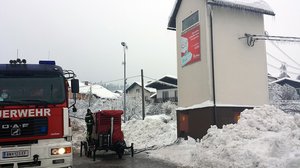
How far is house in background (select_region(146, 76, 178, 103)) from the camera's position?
5322 cm

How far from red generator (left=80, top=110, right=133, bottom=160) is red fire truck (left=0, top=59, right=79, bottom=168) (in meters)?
6.25

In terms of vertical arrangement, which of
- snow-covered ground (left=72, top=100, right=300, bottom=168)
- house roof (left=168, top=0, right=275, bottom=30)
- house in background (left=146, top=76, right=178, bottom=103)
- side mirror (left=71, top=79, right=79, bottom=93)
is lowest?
snow-covered ground (left=72, top=100, right=300, bottom=168)

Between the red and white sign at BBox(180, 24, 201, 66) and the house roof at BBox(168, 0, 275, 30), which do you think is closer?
the house roof at BBox(168, 0, 275, 30)

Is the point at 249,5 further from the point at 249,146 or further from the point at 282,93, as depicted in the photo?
the point at 282,93

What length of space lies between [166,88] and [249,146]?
142 ft

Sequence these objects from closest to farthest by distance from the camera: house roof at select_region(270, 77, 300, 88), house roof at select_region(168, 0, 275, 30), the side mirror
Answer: the side mirror
house roof at select_region(168, 0, 275, 30)
house roof at select_region(270, 77, 300, 88)

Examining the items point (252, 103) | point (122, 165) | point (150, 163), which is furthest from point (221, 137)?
point (252, 103)

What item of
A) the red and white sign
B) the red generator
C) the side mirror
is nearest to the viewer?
the side mirror

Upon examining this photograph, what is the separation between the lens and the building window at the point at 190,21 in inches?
805

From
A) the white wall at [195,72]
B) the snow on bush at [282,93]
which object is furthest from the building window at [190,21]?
the snow on bush at [282,93]

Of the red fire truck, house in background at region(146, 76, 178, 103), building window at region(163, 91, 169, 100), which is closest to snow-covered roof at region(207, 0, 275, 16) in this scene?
the red fire truck

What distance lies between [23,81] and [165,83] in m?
41.9

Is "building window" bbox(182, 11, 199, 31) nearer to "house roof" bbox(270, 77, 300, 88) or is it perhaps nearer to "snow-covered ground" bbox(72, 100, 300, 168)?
"snow-covered ground" bbox(72, 100, 300, 168)

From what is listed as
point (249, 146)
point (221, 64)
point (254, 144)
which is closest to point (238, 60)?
point (221, 64)
